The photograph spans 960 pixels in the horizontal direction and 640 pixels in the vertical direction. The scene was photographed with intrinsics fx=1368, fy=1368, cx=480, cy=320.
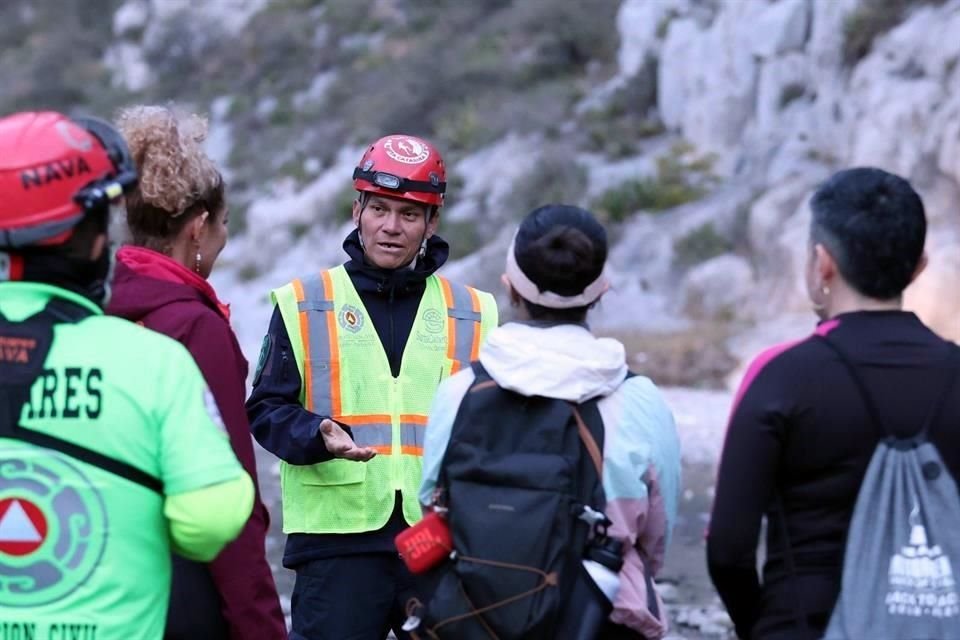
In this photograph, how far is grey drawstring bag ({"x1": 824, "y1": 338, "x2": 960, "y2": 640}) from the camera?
2.66 metres

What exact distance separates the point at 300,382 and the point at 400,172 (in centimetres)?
71

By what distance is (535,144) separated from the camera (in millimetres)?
22312

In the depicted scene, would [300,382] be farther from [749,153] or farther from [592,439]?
[749,153]

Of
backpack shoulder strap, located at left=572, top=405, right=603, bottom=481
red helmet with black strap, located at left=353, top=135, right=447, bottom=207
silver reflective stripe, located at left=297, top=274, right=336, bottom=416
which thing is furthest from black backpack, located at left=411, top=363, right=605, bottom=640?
red helmet with black strap, located at left=353, top=135, right=447, bottom=207

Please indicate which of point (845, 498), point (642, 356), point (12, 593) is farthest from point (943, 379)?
point (642, 356)

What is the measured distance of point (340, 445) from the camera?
362 centimetres

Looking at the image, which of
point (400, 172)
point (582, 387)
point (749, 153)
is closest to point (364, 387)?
point (400, 172)

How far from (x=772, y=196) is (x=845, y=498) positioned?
1469 centimetres

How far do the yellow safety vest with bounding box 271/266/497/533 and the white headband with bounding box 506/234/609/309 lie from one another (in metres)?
1.00

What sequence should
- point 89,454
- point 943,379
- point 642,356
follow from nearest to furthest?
1. point 89,454
2. point 943,379
3. point 642,356

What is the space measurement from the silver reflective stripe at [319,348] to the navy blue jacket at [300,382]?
0.16 ft

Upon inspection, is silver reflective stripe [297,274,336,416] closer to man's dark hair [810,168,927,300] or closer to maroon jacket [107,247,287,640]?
maroon jacket [107,247,287,640]

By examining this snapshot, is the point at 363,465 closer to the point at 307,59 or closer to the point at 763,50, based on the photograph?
the point at 763,50

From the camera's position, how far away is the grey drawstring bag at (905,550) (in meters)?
2.66
